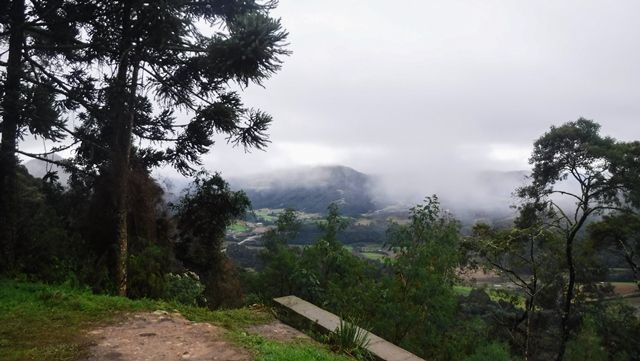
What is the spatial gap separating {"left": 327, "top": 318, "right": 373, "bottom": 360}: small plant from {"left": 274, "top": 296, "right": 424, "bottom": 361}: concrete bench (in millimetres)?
88

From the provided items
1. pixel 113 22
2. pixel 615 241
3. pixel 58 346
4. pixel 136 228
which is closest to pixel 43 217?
pixel 136 228

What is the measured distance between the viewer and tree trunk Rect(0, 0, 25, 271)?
838 centimetres

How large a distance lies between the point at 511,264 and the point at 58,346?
16.6 metres

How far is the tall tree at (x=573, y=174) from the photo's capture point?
15.3 meters

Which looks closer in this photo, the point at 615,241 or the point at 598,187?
the point at 598,187

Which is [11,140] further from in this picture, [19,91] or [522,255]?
[522,255]

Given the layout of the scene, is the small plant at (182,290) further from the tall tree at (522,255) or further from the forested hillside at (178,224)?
the tall tree at (522,255)

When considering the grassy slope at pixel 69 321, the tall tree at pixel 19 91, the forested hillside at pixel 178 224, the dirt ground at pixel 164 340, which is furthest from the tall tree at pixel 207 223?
the dirt ground at pixel 164 340

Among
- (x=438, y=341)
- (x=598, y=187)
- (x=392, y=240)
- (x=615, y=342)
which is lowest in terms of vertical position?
(x=615, y=342)

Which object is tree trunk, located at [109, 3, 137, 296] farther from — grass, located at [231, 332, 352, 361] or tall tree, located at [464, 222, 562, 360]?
tall tree, located at [464, 222, 562, 360]

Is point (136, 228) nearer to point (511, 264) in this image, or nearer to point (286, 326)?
point (286, 326)

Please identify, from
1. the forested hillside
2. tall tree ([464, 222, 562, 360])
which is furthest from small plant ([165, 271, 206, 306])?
tall tree ([464, 222, 562, 360])

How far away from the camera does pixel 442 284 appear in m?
11.4

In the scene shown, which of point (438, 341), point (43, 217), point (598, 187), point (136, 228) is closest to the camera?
point (43, 217)
